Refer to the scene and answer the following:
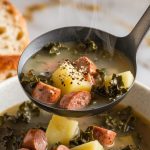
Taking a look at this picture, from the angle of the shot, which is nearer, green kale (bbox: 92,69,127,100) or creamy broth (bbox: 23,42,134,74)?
green kale (bbox: 92,69,127,100)

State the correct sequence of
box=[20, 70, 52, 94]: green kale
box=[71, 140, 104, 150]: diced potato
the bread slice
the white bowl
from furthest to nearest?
the bread slice, the white bowl, box=[71, 140, 104, 150]: diced potato, box=[20, 70, 52, 94]: green kale

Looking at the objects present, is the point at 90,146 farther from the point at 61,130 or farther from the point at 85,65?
the point at 85,65

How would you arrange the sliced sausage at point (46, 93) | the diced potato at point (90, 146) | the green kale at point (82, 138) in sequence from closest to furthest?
the sliced sausage at point (46, 93) < the diced potato at point (90, 146) < the green kale at point (82, 138)

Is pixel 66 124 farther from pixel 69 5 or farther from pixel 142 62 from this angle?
pixel 69 5

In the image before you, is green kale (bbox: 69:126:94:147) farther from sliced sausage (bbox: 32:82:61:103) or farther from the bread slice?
the bread slice

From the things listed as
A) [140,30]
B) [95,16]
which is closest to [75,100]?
[140,30]

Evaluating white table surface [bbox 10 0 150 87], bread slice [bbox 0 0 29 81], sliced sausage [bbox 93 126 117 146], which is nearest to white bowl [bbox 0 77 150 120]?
sliced sausage [bbox 93 126 117 146]

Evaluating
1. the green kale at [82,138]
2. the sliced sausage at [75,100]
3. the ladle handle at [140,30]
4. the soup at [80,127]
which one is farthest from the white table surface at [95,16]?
the sliced sausage at [75,100]

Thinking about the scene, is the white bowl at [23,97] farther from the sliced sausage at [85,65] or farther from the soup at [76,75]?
the sliced sausage at [85,65]
